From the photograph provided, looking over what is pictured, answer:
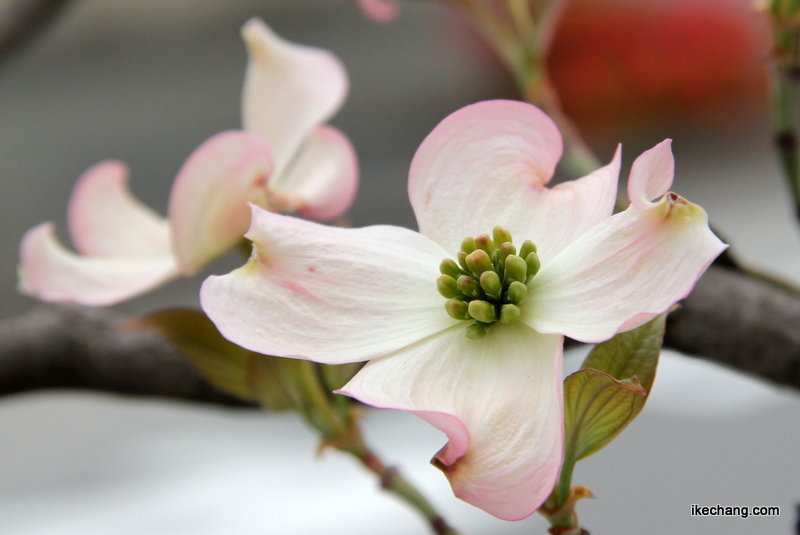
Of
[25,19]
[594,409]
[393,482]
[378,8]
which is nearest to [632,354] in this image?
[594,409]

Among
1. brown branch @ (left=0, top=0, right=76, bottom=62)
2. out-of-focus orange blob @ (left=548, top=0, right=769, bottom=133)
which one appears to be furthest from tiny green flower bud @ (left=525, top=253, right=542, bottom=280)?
out-of-focus orange blob @ (left=548, top=0, right=769, bottom=133)

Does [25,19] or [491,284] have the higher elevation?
[25,19]

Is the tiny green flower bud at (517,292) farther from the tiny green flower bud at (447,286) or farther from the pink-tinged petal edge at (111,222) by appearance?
the pink-tinged petal edge at (111,222)

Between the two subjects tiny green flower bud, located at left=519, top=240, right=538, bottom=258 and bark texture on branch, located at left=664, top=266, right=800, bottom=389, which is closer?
tiny green flower bud, located at left=519, top=240, right=538, bottom=258

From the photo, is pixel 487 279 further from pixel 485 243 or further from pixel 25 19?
pixel 25 19

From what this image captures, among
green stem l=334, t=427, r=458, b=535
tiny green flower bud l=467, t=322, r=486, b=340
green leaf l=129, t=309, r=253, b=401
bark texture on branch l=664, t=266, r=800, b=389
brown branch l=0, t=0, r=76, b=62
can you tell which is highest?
brown branch l=0, t=0, r=76, b=62

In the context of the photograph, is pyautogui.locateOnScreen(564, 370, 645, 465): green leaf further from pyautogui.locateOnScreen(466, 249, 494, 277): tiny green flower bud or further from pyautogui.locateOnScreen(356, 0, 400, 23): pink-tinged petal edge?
pyautogui.locateOnScreen(356, 0, 400, 23): pink-tinged petal edge

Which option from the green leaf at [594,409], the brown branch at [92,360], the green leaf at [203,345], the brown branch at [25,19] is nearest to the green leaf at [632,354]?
the green leaf at [594,409]

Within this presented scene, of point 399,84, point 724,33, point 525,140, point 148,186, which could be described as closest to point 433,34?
point 399,84
